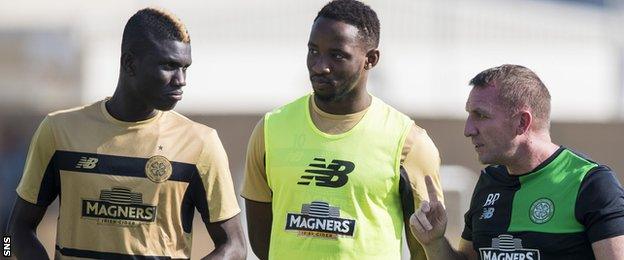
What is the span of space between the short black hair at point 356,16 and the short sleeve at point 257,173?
0.65 meters

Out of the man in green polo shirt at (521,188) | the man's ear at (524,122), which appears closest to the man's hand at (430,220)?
the man in green polo shirt at (521,188)

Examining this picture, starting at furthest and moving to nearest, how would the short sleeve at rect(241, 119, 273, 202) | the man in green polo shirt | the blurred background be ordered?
the blurred background < the short sleeve at rect(241, 119, 273, 202) < the man in green polo shirt

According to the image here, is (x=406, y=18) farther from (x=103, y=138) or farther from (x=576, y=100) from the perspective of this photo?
(x=103, y=138)

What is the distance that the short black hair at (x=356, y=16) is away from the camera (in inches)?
255

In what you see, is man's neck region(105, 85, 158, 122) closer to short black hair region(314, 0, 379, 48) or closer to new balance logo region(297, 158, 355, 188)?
new balance logo region(297, 158, 355, 188)

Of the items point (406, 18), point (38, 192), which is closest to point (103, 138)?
point (38, 192)

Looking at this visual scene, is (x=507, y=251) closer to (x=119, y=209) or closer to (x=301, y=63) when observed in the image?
(x=119, y=209)

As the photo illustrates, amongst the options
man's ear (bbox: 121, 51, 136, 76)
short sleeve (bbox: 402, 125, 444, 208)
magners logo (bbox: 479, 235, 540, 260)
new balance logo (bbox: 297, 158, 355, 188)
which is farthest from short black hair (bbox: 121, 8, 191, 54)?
magners logo (bbox: 479, 235, 540, 260)

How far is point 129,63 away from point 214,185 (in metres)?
0.69

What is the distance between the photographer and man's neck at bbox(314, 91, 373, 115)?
650cm

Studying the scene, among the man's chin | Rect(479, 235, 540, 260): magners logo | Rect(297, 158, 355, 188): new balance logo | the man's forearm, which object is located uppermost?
the man's chin

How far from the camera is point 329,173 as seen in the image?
6398 millimetres

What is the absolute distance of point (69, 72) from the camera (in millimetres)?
17859

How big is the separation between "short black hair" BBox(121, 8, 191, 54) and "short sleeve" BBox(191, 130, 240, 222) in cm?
51
